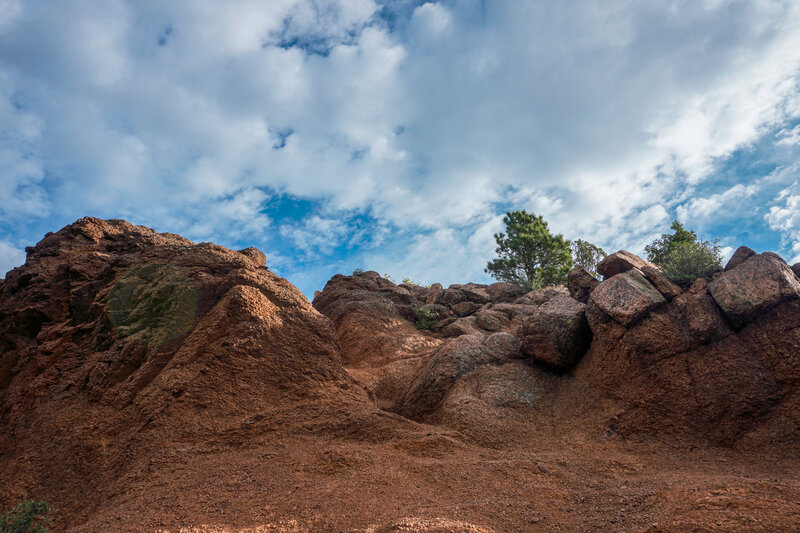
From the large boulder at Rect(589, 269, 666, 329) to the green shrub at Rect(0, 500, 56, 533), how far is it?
12.9 metres

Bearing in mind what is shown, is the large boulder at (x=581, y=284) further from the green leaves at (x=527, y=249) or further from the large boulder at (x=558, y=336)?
the green leaves at (x=527, y=249)

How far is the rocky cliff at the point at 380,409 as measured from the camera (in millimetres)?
6531

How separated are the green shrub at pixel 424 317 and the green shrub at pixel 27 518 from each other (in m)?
16.9

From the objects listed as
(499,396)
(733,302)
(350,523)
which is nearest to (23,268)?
(350,523)

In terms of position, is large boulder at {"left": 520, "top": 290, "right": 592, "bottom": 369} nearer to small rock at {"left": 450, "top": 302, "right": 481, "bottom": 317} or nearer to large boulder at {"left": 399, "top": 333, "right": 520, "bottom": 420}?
large boulder at {"left": 399, "top": 333, "right": 520, "bottom": 420}

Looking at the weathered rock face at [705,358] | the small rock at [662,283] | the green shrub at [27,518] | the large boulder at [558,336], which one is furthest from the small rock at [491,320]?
the green shrub at [27,518]

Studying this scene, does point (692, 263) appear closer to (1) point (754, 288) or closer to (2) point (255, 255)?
(1) point (754, 288)

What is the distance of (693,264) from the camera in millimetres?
12094

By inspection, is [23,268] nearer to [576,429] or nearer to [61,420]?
[61,420]

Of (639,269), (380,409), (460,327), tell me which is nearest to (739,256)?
(639,269)

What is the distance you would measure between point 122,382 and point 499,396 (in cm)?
972

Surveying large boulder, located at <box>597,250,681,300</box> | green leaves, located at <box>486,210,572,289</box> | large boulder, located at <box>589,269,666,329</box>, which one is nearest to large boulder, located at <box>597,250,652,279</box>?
large boulder, located at <box>597,250,681,300</box>

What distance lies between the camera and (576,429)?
404 inches

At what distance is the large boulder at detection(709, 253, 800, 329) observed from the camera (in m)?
9.74
